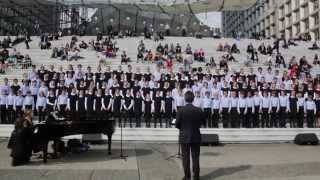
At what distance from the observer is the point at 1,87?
19516 millimetres

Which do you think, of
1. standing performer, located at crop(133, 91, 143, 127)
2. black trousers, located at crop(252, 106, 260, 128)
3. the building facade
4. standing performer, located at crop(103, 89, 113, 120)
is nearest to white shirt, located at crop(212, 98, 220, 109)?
black trousers, located at crop(252, 106, 260, 128)

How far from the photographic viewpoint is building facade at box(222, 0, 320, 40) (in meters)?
71.6

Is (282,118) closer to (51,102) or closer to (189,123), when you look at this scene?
(51,102)

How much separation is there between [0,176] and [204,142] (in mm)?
7844

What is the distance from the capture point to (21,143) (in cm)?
1150

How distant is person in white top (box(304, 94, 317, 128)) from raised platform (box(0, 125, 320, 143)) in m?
0.79

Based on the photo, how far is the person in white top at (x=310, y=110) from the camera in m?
18.4

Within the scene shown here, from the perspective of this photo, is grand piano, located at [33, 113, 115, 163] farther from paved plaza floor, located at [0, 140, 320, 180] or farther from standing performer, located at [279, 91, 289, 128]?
standing performer, located at [279, 91, 289, 128]

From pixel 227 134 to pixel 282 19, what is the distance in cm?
7269

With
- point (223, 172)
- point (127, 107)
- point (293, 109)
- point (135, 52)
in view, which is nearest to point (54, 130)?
point (223, 172)

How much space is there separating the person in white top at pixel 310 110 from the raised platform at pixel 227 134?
785mm

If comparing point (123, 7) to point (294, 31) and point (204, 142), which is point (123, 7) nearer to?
point (204, 142)

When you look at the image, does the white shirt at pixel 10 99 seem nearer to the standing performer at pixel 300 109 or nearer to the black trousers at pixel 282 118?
the black trousers at pixel 282 118

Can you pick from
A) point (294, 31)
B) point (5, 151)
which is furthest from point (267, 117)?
point (294, 31)
